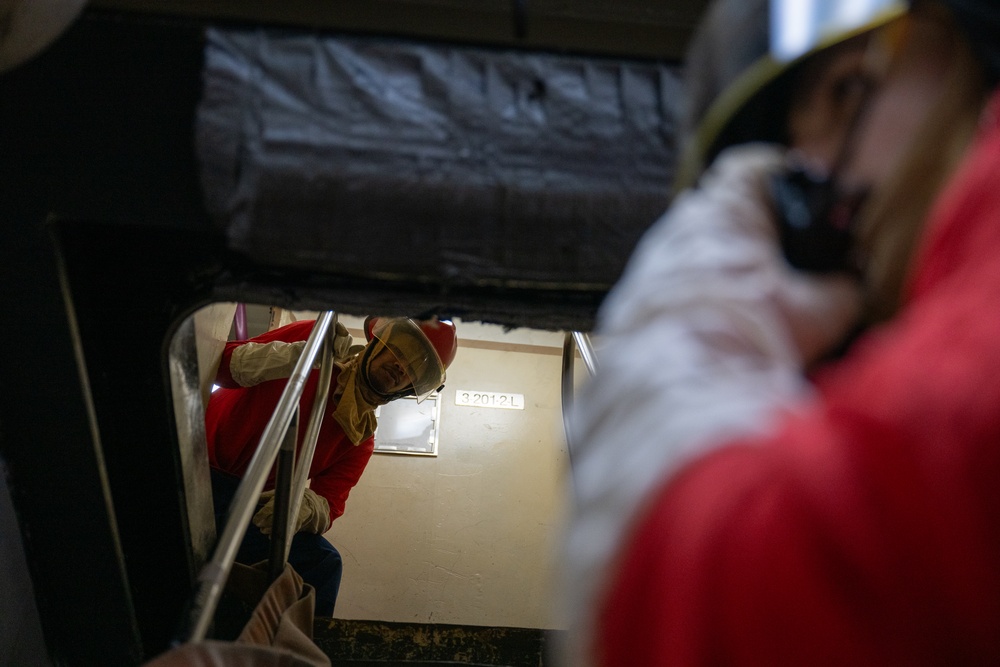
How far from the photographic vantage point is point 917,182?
553mm

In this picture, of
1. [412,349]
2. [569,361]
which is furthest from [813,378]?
[412,349]

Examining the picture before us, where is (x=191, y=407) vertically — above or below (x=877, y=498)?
above

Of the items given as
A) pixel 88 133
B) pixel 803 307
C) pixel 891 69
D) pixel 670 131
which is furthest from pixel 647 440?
pixel 88 133

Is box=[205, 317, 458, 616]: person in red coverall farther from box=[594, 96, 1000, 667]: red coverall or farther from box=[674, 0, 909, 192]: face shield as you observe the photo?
box=[594, 96, 1000, 667]: red coverall

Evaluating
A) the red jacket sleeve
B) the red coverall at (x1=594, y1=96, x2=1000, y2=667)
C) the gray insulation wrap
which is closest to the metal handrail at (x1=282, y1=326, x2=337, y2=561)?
the gray insulation wrap

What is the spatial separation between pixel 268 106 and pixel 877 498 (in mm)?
1028

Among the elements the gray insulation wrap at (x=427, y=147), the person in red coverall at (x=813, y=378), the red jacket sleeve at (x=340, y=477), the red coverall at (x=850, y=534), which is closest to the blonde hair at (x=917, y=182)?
the person in red coverall at (x=813, y=378)

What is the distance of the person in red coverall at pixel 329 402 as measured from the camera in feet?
9.18

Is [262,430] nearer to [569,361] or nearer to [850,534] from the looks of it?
[569,361]

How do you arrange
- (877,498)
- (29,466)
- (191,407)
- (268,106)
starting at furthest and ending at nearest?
(191,407), (29,466), (268,106), (877,498)

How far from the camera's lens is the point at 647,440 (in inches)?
17.9

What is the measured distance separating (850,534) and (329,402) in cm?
291

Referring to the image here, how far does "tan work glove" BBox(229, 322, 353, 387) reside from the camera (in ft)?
9.51

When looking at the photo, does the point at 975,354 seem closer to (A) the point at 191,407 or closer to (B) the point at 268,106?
(B) the point at 268,106
